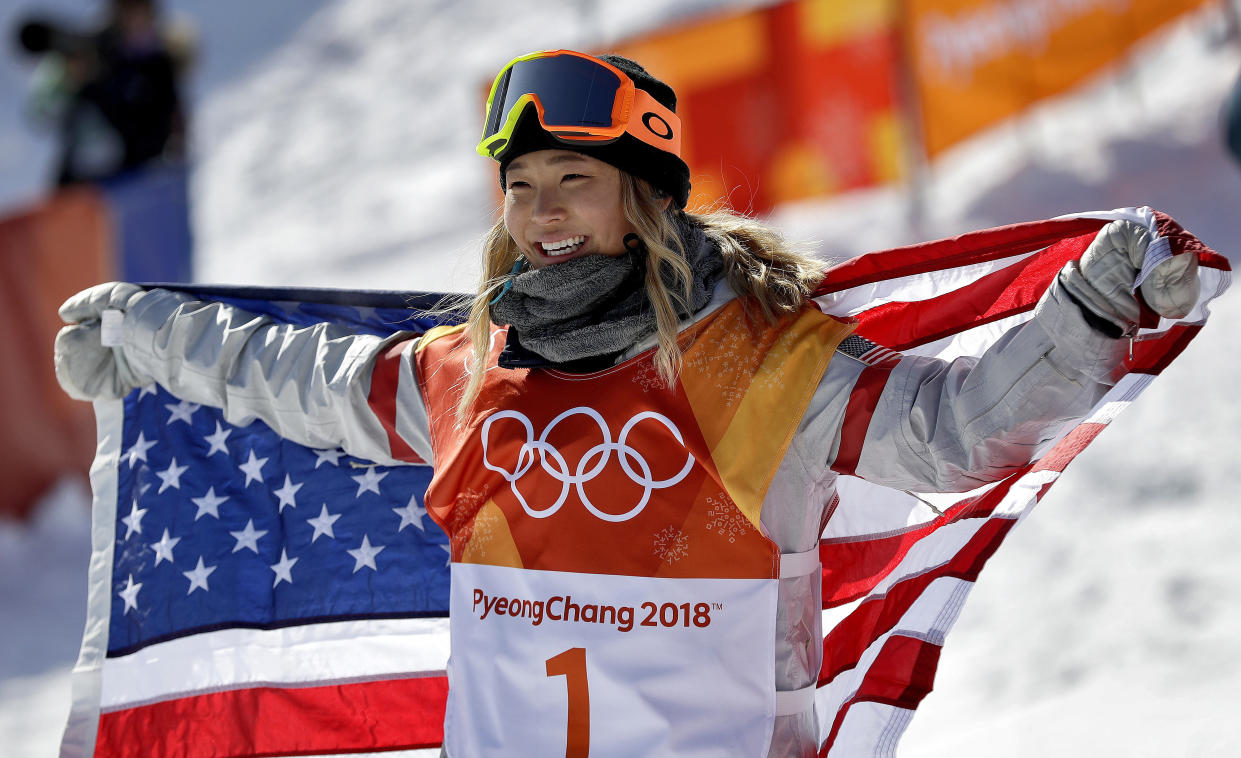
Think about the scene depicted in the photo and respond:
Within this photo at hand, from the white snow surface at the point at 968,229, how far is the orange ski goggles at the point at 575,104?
484 mm

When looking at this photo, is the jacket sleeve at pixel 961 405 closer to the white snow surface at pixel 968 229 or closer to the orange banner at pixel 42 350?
the white snow surface at pixel 968 229

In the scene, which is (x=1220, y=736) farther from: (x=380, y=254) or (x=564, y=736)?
(x=380, y=254)

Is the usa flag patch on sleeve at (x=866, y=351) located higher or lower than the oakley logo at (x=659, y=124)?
lower

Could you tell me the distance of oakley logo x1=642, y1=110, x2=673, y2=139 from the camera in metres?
A: 2.34

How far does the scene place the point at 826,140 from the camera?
808 centimetres

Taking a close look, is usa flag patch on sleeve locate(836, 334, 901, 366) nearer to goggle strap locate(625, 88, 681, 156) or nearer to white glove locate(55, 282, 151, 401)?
goggle strap locate(625, 88, 681, 156)

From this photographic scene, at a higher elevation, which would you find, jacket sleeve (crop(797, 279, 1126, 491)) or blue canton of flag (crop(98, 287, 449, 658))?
jacket sleeve (crop(797, 279, 1126, 491))

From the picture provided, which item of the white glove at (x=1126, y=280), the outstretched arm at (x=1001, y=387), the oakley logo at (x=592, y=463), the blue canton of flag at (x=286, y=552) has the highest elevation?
the white glove at (x=1126, y=280)

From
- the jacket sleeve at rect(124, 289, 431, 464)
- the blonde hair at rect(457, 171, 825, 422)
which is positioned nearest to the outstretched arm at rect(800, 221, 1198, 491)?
the blonde hair at rect(457, 171, 825, 422)

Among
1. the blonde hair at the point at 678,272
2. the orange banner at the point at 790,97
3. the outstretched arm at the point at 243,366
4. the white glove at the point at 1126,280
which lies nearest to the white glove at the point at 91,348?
the outstretched arm at the point at 243,366

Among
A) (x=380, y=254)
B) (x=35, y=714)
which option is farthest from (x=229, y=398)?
(x=380, y=254)

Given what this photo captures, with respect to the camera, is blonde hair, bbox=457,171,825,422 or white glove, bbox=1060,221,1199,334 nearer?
white glove, bbox=1060,221,1199,334

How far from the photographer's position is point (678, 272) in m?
2.25

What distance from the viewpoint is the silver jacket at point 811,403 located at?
1849 millimetres
